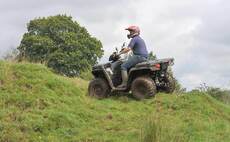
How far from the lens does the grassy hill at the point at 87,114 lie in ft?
40.2

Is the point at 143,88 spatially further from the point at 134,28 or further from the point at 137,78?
the point at 134,28

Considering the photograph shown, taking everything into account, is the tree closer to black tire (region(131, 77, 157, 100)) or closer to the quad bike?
the quad bike

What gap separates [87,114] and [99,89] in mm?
3826

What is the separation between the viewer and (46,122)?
13258mm

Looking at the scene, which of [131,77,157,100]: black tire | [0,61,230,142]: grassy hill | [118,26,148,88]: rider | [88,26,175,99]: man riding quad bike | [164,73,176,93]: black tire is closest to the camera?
[0,61,230,142]: grassy hill

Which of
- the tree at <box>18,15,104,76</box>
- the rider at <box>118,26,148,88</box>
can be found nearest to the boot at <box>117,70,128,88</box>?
the rider at <box>118,26,148,88</box>

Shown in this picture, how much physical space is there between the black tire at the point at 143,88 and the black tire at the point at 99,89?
966mm

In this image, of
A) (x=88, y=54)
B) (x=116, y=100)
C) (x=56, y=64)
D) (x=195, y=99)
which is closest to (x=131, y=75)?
(x=116, y=100)

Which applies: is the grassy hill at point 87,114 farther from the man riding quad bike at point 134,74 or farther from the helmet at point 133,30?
the helmet at point 133,30

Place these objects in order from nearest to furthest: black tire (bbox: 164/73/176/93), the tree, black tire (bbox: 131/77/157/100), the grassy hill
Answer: the grassy hill, black tire (bbox: 131/77/157/100), black tire (bbox: 164/73/176/93), the tree

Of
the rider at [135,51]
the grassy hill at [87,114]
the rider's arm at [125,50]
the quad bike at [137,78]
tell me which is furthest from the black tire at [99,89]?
the rider's arm at [125,50]

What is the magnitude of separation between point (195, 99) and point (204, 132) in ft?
11.6

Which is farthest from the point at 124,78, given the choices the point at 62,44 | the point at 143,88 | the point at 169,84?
the point at 62,44

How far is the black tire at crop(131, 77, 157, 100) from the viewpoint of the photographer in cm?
1747
